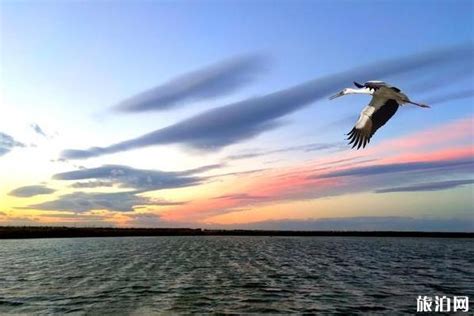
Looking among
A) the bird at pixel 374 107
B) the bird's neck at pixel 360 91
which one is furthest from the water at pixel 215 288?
the bird's neck at pixel 360 91

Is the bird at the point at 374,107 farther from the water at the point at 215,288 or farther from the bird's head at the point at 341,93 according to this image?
the water at the point at 215,288

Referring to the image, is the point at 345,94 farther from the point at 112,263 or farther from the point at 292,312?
the point at 112,263

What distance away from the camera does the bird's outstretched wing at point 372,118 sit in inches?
622

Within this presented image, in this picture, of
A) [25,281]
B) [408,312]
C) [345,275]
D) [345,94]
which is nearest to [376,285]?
[345,275]

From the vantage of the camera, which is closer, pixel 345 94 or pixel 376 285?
pixel 345 94

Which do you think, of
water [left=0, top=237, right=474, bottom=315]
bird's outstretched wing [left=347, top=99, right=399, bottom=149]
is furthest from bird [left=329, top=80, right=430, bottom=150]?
water [left=0, top=237, right=474, bottom=315]

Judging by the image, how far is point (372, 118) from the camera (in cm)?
1625

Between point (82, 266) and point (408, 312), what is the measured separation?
2616 centimetres

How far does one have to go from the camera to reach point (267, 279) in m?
30.2

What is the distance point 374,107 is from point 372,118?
0.39 metres

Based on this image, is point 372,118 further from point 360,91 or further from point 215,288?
point 215,288

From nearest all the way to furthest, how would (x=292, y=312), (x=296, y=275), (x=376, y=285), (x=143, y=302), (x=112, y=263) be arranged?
(x=292, y=312), (x=143, y=302), (x=376, y=285), (x=296, y=275), (x=112, y=263)

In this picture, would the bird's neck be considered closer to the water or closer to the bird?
the bird

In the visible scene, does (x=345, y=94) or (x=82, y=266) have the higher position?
(x=345, y=94)
